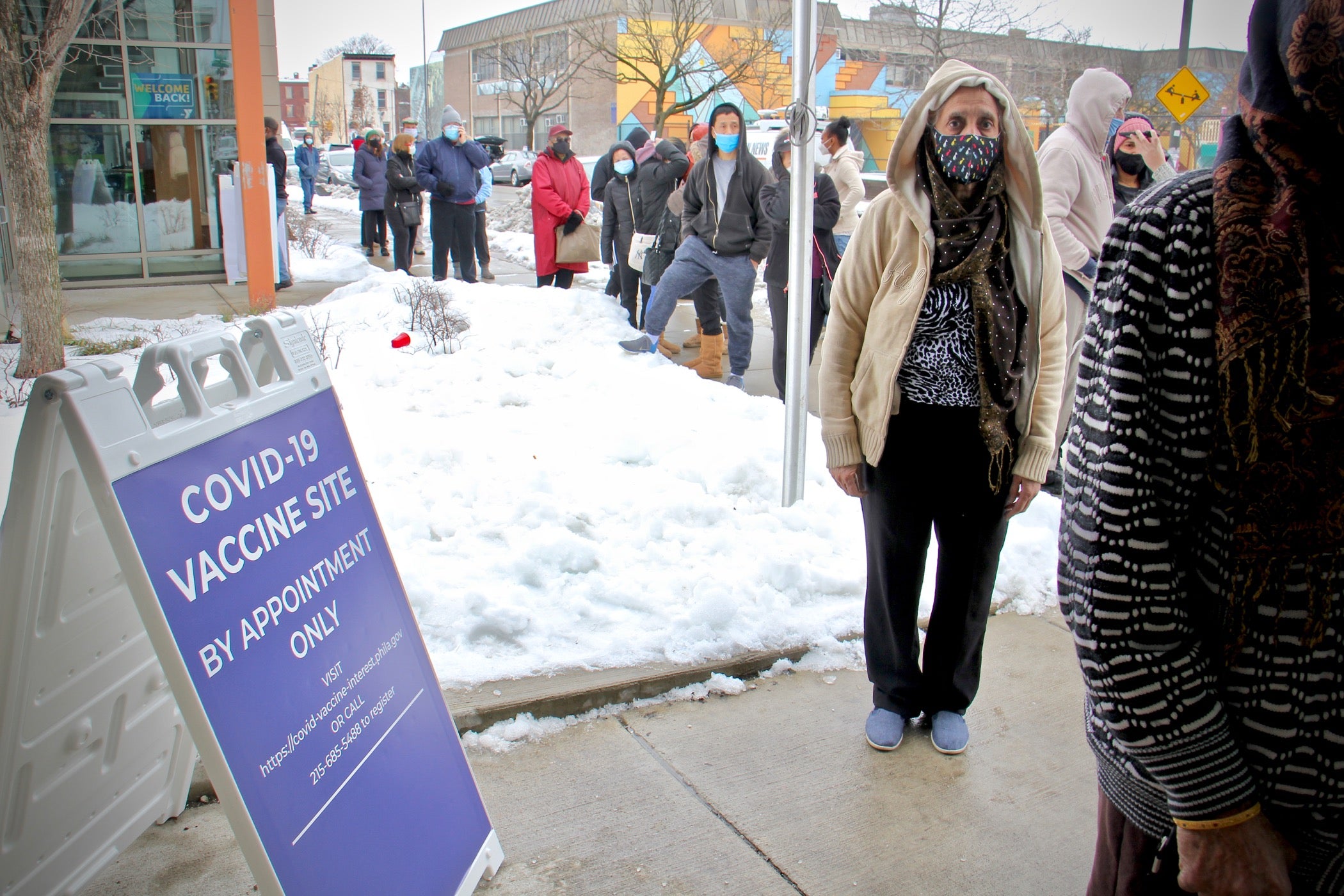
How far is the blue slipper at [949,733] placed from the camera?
122 inches


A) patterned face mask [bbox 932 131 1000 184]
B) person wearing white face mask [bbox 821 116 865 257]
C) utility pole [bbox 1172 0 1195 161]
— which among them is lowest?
patterned face mask [bbox 932 131 1000 184]

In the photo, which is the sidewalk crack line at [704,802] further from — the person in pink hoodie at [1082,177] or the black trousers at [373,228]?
the black trousers at [373,228]

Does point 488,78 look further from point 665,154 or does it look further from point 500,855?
point 500,855

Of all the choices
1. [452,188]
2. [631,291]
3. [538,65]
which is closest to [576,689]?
[631,291]

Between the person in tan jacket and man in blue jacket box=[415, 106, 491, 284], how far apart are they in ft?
30.5

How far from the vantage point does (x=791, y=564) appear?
409cm

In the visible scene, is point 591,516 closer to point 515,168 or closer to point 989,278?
point 989,278

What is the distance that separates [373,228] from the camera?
16.7 meters

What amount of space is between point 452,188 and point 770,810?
10.0m

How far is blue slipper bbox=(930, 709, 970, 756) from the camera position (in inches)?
122

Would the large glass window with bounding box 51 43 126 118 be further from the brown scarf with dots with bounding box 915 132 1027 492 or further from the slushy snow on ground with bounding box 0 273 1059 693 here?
the brown scarf with dots with bounding box 915 132 1027 492

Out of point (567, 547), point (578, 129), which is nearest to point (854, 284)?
point (567, 547)

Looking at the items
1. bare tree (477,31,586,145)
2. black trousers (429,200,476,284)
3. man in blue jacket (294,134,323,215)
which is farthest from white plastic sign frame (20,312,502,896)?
bare tree (477,31,586,145)

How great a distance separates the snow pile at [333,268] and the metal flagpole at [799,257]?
9174 millimetres
